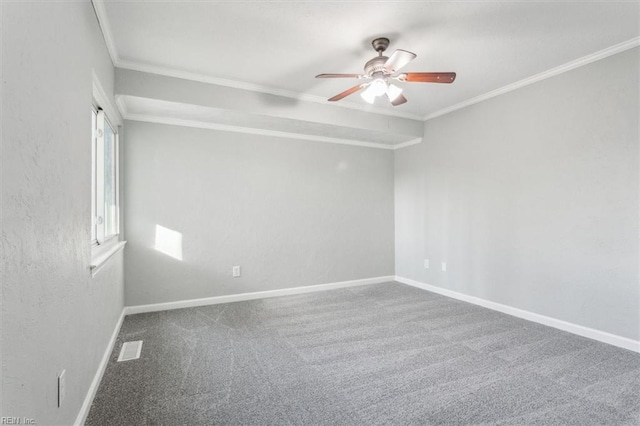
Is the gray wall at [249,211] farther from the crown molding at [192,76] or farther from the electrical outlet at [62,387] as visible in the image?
the electrical outlet at [62,387]

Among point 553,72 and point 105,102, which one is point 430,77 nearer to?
point 553,72

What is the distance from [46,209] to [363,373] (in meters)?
2.05

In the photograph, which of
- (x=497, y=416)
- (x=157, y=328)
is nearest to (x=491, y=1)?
(x=497, y=416)

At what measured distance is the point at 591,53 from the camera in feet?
9.14

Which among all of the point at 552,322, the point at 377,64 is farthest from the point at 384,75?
the point at 552,322

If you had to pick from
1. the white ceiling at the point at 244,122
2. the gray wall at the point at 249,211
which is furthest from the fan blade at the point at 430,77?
the gray wall at the point at 249,211

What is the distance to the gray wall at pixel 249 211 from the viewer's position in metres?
3.66

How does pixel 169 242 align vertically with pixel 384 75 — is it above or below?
below

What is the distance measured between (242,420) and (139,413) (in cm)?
60

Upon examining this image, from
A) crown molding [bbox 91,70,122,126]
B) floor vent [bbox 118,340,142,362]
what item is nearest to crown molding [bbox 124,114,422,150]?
crown molding [bbox 91,70,122,126]

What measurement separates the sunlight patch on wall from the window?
0.44m

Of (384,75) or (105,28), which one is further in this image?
(384,75)

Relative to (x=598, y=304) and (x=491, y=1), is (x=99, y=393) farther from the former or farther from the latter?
(x=598, y=304)

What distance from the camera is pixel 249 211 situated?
13.7ft
